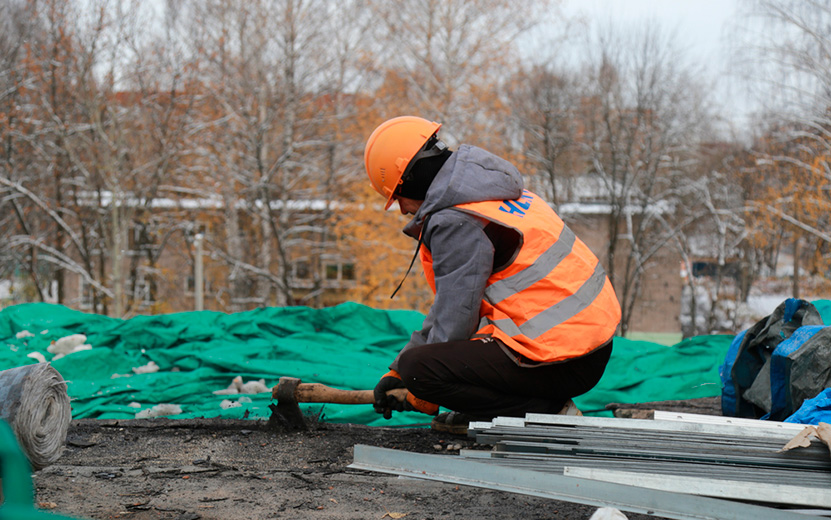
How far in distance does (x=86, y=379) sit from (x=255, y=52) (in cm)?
1510

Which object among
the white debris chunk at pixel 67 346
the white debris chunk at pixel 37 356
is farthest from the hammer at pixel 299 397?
the white debris chunk at pixel 67 346

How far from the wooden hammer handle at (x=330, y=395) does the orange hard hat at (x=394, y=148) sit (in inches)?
33.8

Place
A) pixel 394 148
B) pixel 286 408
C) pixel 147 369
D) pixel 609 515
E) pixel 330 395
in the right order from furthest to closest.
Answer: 1. pixel 147 369
2. pixel 286 408
3. pixel 330 395
4. pixel 394 148
5. pixel 609 515

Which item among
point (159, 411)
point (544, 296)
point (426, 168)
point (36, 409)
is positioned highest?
point (426, 168)

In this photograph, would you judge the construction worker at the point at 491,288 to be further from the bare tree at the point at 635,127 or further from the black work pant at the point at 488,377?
the bare tree at the point at 635,127

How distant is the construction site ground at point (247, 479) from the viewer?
2146 mm

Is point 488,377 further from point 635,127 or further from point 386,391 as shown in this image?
point 635,127

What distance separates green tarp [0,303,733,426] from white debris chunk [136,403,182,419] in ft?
0.27

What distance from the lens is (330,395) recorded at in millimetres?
3078

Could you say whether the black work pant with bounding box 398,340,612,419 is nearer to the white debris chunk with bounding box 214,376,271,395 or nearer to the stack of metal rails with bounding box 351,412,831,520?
the stack of metal rails with bounding box 351,412,831,520

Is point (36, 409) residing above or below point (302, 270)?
below

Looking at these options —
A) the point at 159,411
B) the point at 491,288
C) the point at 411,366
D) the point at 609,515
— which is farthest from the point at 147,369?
the point at 609,515

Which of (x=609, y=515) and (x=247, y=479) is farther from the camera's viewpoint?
(x=247, y=479)

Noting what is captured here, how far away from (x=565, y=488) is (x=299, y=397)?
160cm
